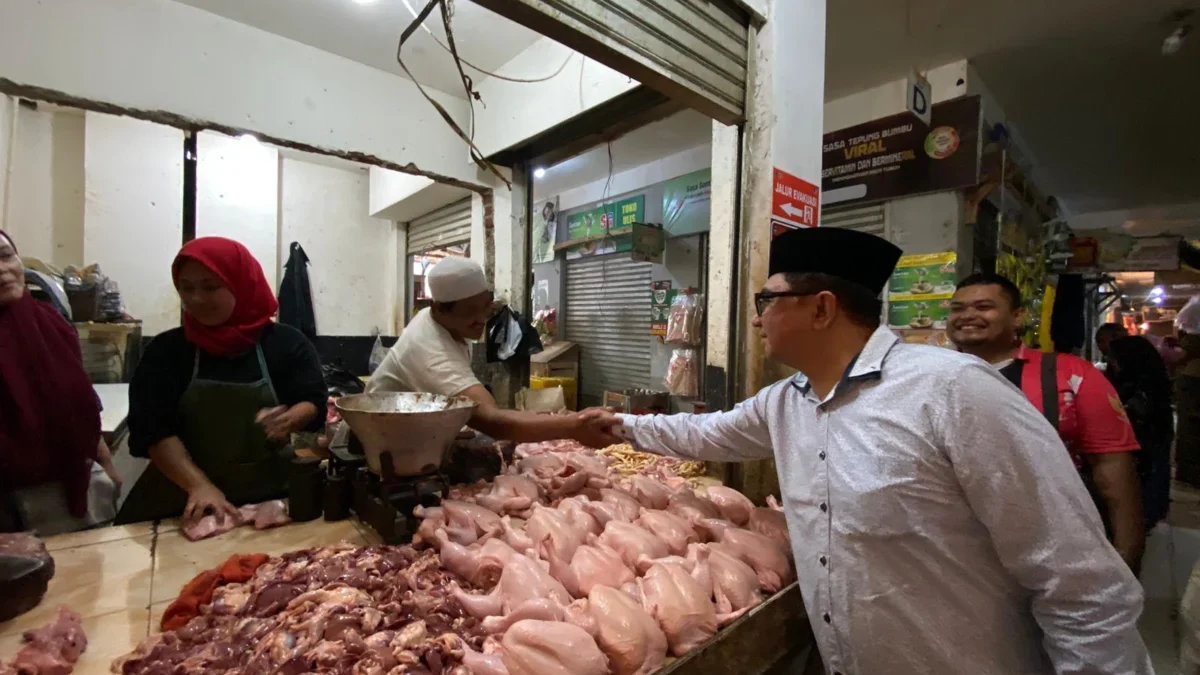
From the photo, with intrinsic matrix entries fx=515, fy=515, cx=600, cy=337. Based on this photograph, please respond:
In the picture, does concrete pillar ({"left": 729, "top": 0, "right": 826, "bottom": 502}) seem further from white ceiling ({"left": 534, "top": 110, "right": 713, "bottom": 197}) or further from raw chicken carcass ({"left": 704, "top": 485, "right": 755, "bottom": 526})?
white ceiling ({"left": 534, "top": 110, "right": 713, "bottom": 197})

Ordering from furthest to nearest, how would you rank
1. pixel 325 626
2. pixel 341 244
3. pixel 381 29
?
pixel 341 244
pixel 381 29
pixel 325 626

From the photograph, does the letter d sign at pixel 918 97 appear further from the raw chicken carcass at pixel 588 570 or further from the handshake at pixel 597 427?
the raw chicken carcass at pixel 588 570

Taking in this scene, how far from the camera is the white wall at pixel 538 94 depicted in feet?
12.5

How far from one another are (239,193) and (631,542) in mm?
7537

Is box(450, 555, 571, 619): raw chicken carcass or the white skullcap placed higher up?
the white skullcap

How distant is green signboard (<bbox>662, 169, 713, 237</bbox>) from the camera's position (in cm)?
610

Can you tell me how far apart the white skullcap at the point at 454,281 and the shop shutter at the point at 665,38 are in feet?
4.34

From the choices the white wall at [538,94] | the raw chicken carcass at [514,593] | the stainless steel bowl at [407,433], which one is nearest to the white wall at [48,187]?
the white wall at [538,94]

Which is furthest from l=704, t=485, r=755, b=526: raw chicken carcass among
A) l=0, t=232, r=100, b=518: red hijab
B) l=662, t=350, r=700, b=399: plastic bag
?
l=0, t=232, r=100, b=518: red hijab

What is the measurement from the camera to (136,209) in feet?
20.2

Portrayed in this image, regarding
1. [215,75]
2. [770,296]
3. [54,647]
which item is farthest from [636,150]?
[54,647]

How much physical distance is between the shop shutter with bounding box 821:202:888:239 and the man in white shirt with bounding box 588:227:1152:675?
3497 millimetres

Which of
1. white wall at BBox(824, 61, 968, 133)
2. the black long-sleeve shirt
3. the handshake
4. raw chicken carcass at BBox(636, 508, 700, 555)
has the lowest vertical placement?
raw chicken carcass at BBox(636, 508, 700, 555)

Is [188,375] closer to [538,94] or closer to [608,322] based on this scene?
[538,94]
